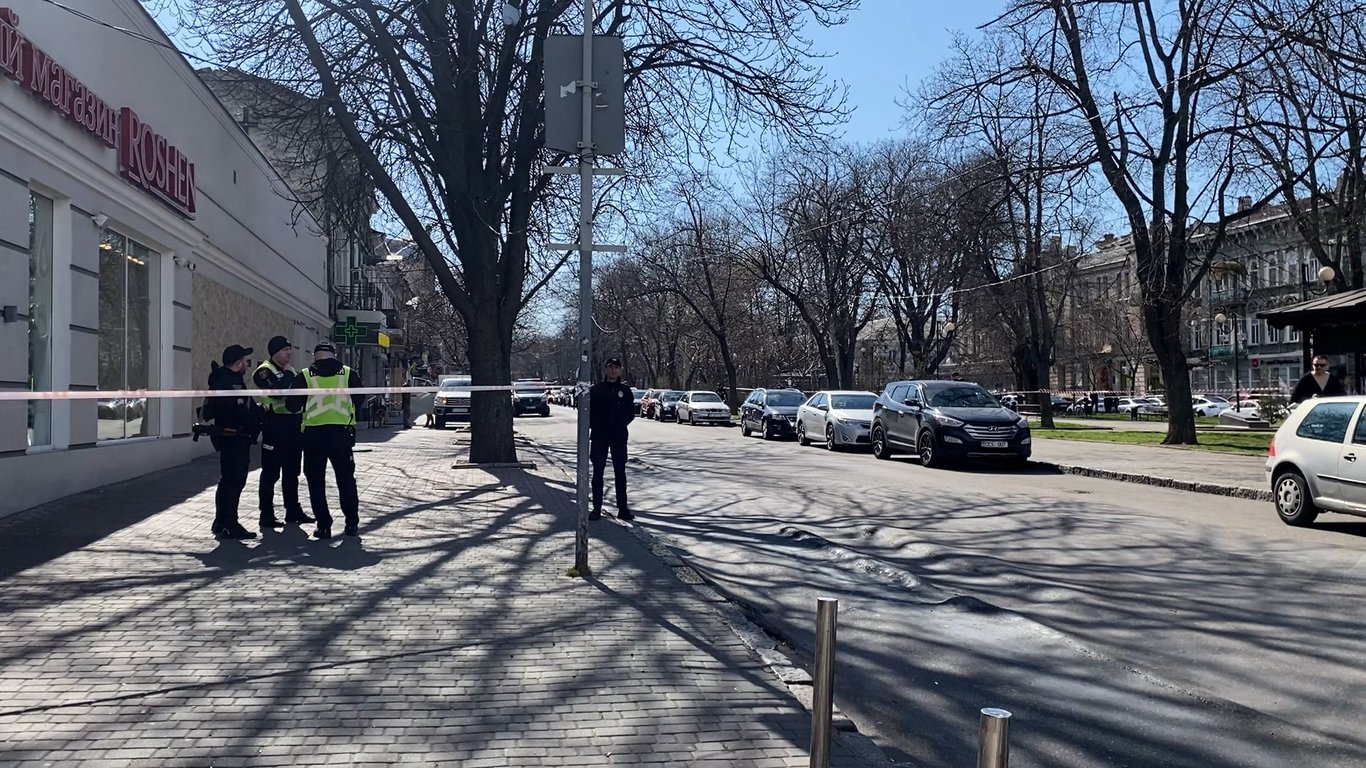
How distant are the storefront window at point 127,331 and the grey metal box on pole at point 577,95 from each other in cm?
822

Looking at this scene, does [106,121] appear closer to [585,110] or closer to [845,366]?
[585,110]

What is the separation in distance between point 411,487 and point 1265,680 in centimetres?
1063

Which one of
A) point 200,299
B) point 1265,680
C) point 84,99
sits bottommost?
point 1265,680

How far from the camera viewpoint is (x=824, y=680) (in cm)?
330

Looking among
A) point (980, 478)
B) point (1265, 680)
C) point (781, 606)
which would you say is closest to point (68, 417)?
point (781, 606)

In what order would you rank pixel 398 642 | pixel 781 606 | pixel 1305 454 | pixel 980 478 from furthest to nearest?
1. pixel 980 478
2. pixel 1305 454
3. pixel 781 606
4. pixel 398 642

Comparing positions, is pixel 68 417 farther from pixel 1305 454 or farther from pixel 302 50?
pixel 1305 454

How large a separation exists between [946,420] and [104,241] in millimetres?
13155

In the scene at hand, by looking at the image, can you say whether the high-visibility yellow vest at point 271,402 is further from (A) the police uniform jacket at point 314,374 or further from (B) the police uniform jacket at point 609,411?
(B) the police uniform jacket at point 609,411

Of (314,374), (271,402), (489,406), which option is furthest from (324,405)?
(489,406)

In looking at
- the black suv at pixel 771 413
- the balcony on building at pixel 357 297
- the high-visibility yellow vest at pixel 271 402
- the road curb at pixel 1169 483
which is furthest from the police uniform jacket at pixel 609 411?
the balcony on building at pixel 357 297

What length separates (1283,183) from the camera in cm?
2077

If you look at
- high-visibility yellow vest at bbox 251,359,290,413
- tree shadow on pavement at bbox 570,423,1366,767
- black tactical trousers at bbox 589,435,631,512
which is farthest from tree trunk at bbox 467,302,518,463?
high-visibility yellow vest at bbox 251,359,290,413

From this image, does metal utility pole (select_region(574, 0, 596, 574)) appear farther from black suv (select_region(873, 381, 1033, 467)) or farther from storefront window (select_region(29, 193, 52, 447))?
black suv (select_region(873, 381, 1033, 467))
